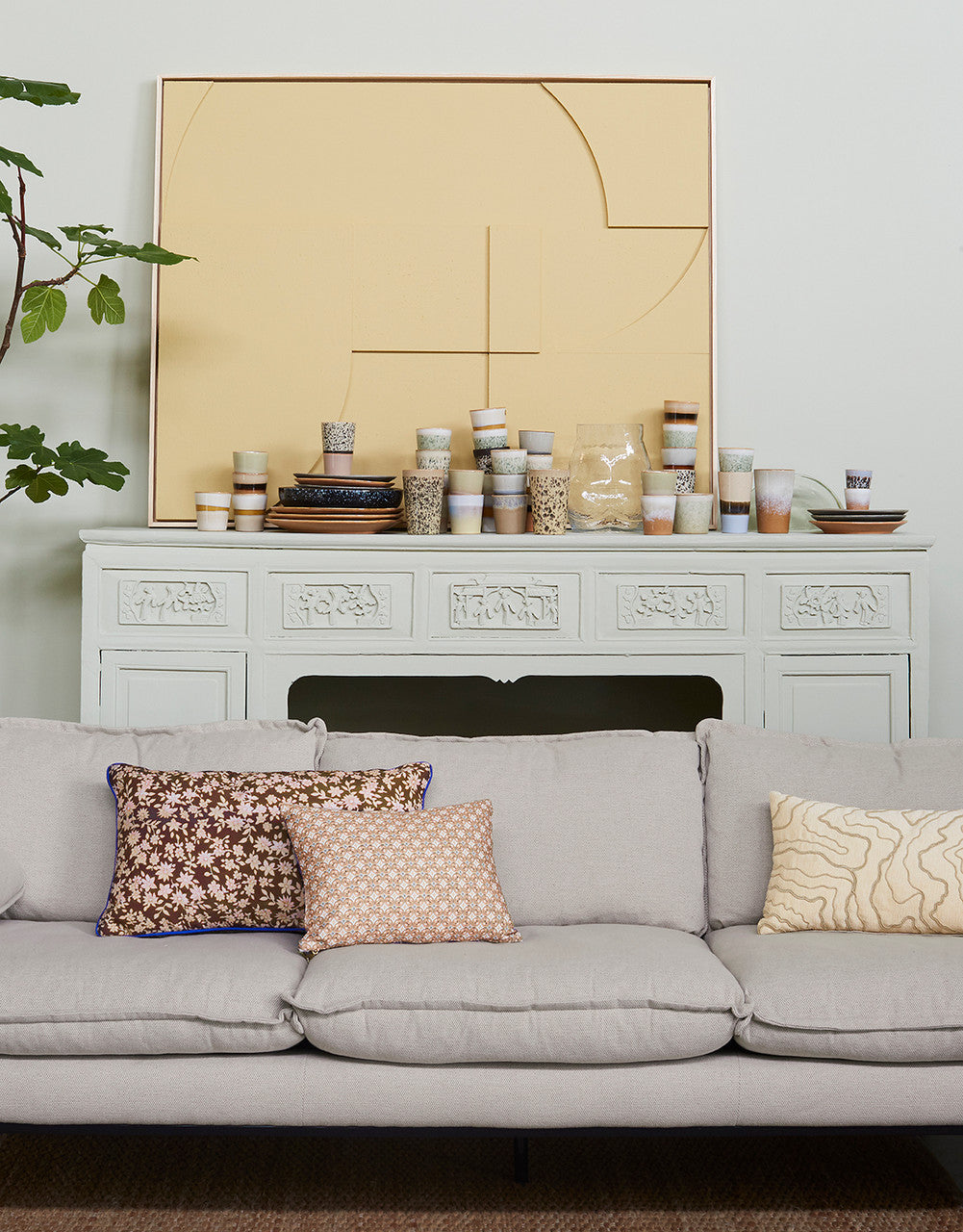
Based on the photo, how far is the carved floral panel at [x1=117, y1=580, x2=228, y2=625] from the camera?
9.53ft

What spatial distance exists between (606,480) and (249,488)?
3.13ft

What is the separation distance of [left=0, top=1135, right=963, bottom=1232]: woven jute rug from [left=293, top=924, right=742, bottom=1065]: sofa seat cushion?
30 cm

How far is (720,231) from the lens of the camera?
129 inches

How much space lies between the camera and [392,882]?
2041 mm

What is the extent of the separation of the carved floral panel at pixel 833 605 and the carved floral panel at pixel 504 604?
0.59 metres

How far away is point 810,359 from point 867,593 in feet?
2.49

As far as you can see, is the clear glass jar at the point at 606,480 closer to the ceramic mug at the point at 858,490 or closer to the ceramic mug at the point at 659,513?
the ceramic mug at the point at 659,513

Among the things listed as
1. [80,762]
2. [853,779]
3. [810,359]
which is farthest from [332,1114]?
[810,359]

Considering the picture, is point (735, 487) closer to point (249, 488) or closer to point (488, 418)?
point (488, 418)

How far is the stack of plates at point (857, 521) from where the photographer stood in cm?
302

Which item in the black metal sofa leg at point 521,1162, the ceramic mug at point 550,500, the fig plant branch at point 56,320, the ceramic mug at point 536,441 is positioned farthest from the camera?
the ceramic mug at point 536,441

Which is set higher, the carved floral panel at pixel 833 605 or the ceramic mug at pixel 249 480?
the ceramic mug at pixel 249 480

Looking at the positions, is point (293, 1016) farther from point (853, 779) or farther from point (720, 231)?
point (720, 231)

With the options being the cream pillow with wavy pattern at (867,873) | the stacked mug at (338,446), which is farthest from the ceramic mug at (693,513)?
the cream pillow with wavy pattern at (867,873)
